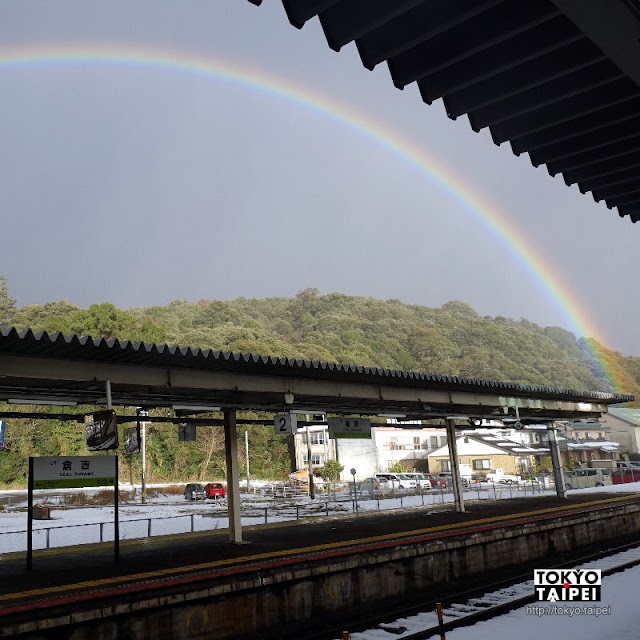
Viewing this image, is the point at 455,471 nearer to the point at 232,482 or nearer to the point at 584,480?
the point at 232,482

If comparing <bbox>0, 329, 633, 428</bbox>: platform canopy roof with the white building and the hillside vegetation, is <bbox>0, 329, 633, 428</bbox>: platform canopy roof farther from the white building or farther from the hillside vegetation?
the white building

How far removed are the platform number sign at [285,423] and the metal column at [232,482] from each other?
138 centimetres

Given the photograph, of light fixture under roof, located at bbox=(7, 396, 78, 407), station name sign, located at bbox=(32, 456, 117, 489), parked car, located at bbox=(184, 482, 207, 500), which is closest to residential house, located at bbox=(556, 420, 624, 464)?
parked car, located at bbox=(184, 482, 207, 500)

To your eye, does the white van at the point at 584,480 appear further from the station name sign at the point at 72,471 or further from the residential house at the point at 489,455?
the station name sign at the point at 72,471

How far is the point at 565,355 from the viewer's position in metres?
174

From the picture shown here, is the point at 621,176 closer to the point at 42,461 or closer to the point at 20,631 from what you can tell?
the point at 20,631

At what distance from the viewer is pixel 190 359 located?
12.6 m

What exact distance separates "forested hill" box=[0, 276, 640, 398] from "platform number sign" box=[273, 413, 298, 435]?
56.3 m

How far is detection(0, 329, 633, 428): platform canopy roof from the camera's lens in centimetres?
1102

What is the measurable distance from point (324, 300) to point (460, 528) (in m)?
143

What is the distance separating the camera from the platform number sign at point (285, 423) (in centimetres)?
1720

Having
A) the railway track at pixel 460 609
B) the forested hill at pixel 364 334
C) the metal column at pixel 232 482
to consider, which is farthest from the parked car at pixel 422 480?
the railway track at pixel 460 609

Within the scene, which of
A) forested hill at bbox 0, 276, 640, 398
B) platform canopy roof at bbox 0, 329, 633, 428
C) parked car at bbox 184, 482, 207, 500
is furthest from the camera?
forested hill at bbox 0, 276, 640, 398

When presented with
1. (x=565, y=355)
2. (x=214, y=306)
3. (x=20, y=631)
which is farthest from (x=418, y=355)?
Answer: (x=20, y=631)
